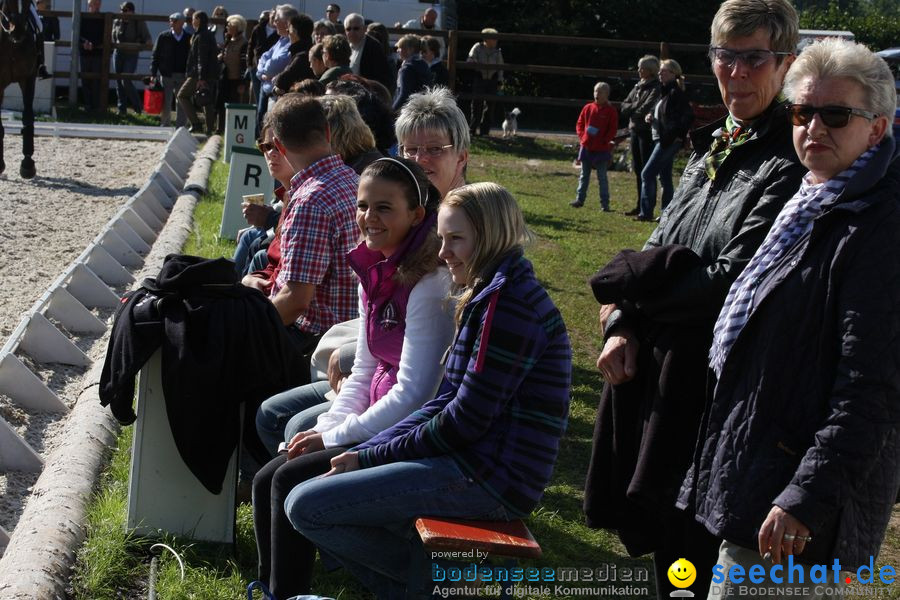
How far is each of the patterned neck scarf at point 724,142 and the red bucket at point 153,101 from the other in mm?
17217

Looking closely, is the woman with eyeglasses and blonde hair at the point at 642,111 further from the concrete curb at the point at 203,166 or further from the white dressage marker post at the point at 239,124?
the concrete curb at the point at 203,166

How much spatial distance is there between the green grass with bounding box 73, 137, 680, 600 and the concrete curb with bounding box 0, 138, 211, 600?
0.22 ft

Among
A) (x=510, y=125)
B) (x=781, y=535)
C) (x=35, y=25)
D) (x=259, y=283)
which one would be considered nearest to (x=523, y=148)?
(x=510, y=125)

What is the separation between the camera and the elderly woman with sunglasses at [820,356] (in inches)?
100

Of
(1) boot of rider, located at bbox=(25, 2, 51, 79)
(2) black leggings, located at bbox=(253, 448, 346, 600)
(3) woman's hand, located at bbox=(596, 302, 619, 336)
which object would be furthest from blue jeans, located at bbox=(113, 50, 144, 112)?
(3) woman's hand, located at bbox=(596, 302, 619, 336)

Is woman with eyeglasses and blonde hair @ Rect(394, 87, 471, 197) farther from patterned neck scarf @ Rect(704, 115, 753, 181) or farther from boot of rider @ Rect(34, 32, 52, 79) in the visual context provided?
boot of rider @ Rect(34, 32, 52, 79)

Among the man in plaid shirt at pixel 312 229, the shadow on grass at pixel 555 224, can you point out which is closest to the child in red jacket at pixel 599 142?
the shadow on grass at pixel 555 224

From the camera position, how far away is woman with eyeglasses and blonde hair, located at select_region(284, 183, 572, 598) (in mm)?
3324

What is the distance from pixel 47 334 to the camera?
261 inches

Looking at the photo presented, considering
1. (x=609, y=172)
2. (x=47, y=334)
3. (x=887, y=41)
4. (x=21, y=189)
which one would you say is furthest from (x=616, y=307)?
(x=887, y=41)

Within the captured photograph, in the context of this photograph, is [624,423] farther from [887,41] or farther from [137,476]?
[887,41]

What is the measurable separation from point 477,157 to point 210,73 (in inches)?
173

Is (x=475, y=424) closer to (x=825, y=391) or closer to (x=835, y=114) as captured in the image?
(x=825, y=391)

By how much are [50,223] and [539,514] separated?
705 centimetres
